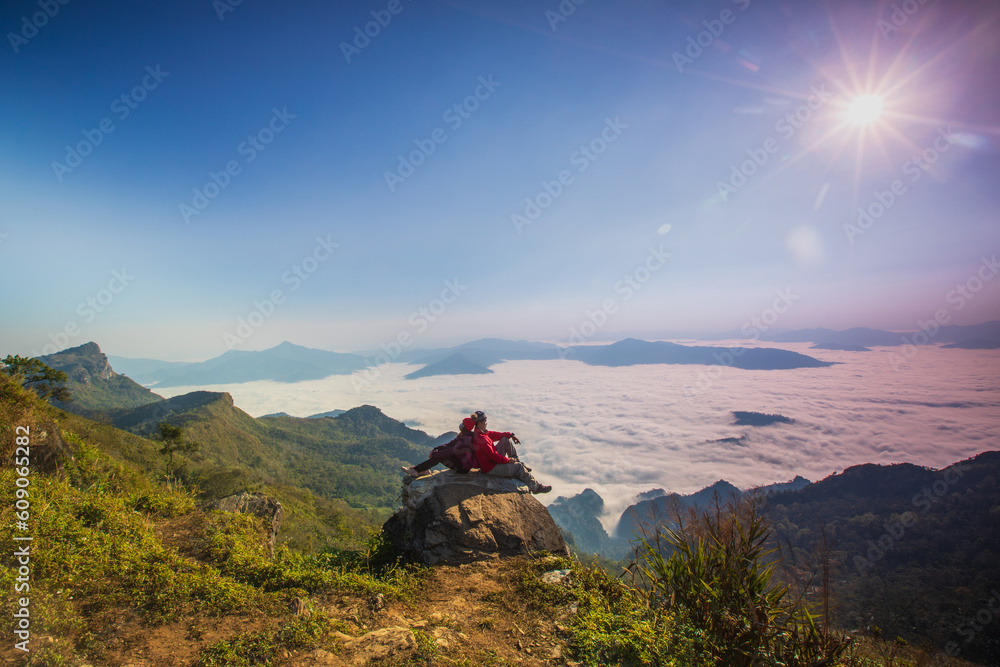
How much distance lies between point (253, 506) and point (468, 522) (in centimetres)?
547

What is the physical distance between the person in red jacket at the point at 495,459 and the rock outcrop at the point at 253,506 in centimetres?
454

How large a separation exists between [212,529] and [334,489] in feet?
359

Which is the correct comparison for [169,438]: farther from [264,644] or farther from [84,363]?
[84,363]

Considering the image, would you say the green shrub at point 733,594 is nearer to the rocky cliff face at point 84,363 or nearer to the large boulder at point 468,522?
the large boulder at point 468,522

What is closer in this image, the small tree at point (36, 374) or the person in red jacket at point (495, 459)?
the person in red jacket at point (495, 459)

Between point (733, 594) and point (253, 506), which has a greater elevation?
point (733, 594)

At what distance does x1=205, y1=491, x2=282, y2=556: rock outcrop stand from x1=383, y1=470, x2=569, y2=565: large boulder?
9.06 feet

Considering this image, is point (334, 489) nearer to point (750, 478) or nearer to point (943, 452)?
point (750, 478)

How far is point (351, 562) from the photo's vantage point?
6391 millimetres

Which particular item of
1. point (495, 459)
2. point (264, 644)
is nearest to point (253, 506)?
point (264, 644)

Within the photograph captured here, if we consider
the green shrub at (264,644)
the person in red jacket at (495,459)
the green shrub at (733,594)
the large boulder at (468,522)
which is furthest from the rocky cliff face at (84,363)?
the green shrub at (733,594)

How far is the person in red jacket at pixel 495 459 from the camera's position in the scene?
788 cm

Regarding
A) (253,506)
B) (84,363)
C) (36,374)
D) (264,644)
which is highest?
(36,374)

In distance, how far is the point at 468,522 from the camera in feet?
22.6
